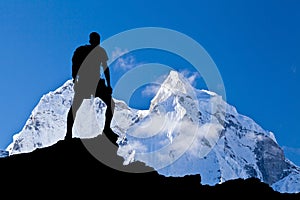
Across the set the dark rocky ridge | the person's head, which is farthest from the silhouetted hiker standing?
the dark rocky ridge

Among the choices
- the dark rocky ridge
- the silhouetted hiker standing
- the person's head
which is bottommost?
the dark rocky ridge

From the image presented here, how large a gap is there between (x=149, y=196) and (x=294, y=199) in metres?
4.36

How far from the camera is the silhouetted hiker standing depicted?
1961 centimetres

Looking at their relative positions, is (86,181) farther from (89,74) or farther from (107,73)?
(107,73)

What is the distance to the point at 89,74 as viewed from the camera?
64.8 ft

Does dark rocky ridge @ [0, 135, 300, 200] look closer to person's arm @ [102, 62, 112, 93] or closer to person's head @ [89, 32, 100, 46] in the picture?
person's arm @ [102, 62, 112, 93]

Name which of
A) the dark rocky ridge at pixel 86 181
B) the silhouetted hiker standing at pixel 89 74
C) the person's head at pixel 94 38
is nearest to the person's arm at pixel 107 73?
the silhouetted hiker standing at pixel 89 74

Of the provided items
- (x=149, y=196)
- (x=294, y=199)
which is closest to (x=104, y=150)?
(x=149, y=196)

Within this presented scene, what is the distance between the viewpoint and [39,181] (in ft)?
56.0

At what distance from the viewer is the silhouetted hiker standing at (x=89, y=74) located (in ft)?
64.3

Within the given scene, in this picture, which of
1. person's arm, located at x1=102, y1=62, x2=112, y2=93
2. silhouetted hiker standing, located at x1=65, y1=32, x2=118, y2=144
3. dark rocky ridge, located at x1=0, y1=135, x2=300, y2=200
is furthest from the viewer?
person's arm, located at x1=102, y1=62, x2=112, y2=93

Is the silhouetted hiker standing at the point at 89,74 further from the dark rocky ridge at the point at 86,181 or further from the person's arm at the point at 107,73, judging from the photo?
the dark rocky ridge at the point at 86,181

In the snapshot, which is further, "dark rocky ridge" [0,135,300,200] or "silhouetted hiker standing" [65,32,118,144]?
"silhouetted hiker standing" [65,32,118,144]

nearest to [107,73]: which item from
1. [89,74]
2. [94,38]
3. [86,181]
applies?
[89,74]
